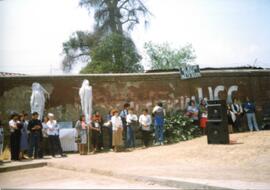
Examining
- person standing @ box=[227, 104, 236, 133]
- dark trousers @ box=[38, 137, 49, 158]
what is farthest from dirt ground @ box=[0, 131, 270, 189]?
person standing @ box=[227, 104, 236, 133]

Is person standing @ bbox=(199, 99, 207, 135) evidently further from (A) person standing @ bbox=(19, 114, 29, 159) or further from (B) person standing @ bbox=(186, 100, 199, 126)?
(A) person standing @ bbox=(19, 114, 29, 159)

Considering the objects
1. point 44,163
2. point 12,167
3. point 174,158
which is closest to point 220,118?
point 174,158

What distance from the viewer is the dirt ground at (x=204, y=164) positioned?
876cm

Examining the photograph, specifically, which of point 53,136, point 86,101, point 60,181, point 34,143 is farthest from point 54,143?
point 60,181

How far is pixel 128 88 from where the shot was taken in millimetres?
18797

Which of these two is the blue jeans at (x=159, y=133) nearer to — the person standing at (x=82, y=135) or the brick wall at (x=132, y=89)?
the brick wall at (x=132, y=89)

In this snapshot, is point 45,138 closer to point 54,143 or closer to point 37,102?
point 54,143

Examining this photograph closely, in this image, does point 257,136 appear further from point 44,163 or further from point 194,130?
point 44,163

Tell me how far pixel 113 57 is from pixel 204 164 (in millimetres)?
18060

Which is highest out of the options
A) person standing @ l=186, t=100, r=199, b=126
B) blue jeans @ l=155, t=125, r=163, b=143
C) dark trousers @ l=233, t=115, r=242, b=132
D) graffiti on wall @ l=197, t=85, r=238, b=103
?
graffiti on wall @ l=197, t=85, r=238, b=103

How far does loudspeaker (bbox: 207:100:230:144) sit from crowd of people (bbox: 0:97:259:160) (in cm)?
289

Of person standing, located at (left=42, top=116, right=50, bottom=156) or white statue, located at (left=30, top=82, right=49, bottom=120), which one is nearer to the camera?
person standing, located at (left=42, top=116, right=50, bottom=156)

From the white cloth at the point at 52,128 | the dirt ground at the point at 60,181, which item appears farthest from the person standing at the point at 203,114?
the dirt ground at the point at 60,181

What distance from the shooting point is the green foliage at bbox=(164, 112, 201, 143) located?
17634mm
